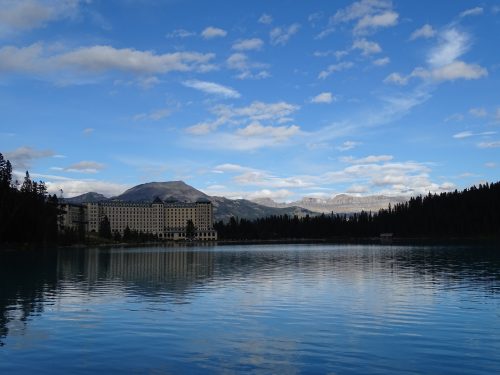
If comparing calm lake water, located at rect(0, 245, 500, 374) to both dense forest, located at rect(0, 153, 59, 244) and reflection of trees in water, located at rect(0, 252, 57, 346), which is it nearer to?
reflection of trees in water, located at rect(0, 252, 57, 346)

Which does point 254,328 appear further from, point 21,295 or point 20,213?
point 20,213

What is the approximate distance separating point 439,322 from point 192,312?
49.5 feet

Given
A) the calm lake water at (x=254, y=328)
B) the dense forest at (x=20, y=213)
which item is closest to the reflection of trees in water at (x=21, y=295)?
the calm lake water at (x=254, y=328)

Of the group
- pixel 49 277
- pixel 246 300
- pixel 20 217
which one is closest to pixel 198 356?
pixel 246 300

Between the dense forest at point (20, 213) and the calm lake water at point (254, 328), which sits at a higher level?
the dense forest at point (20, 213)

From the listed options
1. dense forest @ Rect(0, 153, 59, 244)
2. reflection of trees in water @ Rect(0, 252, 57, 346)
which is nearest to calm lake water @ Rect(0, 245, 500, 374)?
reflection of trees in water @ Rect(0, 252, 57, 346)

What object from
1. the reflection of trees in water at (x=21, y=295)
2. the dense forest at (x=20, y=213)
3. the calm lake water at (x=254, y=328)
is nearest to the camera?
the calm lake water at (x=254, y=328)

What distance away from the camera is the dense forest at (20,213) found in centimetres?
15000

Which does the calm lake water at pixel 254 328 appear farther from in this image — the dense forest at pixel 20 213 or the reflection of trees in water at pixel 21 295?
the dense forest at pixel 20 213

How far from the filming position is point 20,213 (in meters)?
155

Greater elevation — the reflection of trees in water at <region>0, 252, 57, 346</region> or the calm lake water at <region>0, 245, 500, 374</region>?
the calm lake water at <region>0, 245, 500, 374</region>

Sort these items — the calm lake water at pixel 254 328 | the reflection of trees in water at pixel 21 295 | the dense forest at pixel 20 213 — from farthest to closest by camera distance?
1. the dense forest at pixel 20 213
2. the reflection of trees in water at pixel 21 295
3. the calm lake water at pixel 254 328

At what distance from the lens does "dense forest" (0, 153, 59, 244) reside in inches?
5906

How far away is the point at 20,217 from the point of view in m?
155
